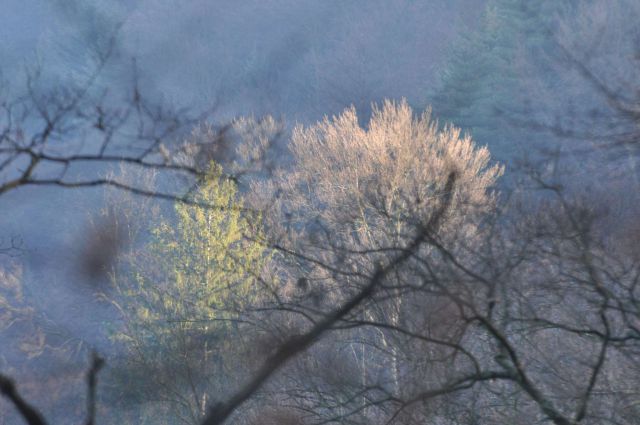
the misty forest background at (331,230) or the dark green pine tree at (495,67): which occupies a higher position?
the dark green pine tree at (495,67)

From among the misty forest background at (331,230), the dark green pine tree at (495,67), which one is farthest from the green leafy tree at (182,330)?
the dark green pine tree at (495,67)

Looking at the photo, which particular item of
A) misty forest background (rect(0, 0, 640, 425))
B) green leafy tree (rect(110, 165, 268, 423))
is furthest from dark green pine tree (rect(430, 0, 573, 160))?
green leafy tree (rect(110, 165, 268, 423))

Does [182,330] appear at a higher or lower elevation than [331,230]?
higher

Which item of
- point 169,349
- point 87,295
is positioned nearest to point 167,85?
point 87,295

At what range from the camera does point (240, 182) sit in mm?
2098

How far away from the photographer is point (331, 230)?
4.77m

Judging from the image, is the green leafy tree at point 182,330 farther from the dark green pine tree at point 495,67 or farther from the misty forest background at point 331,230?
the dark green pine tree at point 495,67

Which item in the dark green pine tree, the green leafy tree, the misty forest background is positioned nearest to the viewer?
the misty forest background

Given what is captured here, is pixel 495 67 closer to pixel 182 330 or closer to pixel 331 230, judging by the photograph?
pixel 182 330

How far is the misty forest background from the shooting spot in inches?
81.4

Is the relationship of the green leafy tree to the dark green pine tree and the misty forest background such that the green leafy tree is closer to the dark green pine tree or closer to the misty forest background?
the misty forest background

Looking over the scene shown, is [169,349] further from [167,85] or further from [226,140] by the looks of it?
[167,85]

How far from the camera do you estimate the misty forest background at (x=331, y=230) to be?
2.07m

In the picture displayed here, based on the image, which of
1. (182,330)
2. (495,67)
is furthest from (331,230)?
(495,67)
